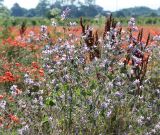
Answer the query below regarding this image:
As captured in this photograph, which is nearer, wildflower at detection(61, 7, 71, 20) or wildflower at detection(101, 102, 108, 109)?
wildflower at detection(101, 102, 108, 109)

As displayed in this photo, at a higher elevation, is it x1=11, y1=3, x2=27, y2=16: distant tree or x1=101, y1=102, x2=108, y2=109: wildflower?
x1=101, y1=102, x2=108, y2=109: wildflower

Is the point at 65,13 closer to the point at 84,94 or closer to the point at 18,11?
the point at 84,94

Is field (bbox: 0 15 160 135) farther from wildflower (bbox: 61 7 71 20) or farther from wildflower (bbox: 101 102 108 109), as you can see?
wildflower (bbox: 61 7 71 20)

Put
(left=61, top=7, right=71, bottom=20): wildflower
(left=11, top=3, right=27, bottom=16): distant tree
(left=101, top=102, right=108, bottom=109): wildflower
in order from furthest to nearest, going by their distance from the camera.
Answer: (left=11, top=3, right=27, bottom=16): distant tree
(left=61, top=7, right=71, bottom=20): wildflower
(left=101, top=102, right=108, bottom=109): wildflower

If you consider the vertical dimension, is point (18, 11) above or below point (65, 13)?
below

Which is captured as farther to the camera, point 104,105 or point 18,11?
point 18,11

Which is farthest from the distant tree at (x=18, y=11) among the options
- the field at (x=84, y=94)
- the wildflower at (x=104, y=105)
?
the wildflower at (x=104, y=105)

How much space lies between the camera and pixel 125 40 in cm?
539

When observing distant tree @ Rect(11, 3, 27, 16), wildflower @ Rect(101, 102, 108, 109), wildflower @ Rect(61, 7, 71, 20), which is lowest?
distant tree @ Rect(11, 3, 27, 16)

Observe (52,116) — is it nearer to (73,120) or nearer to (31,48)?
(73,120)

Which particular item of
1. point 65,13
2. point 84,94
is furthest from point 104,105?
point 65,13

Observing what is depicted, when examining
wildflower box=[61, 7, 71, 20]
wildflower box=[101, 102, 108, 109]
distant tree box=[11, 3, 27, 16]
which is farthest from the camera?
distant tree box=[11, 3, 27, 16]

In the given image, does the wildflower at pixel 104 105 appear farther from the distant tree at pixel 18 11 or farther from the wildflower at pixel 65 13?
the distant tree at pixel 18 11

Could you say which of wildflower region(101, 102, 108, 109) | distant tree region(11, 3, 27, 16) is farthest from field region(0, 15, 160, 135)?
distant tree region(11, 3, 27, 16)
